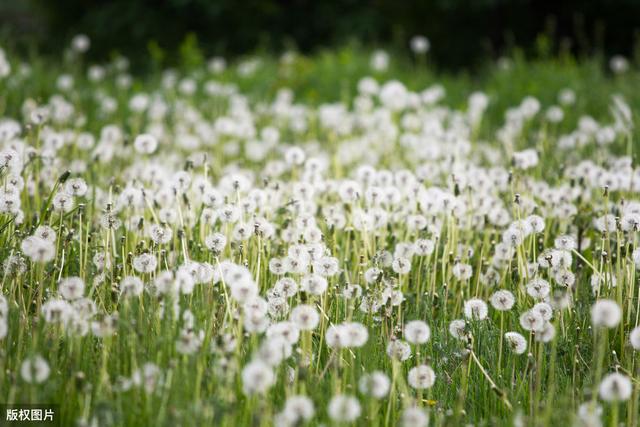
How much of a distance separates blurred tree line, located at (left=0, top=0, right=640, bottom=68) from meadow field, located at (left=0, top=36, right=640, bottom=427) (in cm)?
776

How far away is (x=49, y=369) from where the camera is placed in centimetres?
195

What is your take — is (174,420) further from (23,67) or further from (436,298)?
(23,67)

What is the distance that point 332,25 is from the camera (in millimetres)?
13602

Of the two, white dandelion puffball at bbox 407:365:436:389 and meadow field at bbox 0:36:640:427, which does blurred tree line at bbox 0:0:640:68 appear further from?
white dandelion puffball at bbox 407:365:436:389

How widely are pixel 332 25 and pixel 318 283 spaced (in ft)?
39.6

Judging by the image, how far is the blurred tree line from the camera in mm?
12594

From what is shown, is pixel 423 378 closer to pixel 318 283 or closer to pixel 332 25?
pixel 318 283

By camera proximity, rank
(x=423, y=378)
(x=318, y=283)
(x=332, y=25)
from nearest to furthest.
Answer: (x=423, y=378), (x=318, y=283), (x=332, y=25)

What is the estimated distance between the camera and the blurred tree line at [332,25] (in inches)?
496

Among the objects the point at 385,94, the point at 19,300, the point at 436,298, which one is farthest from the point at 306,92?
the point at 19,300

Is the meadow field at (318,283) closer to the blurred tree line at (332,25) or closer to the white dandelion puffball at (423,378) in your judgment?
the white dandelion puffball at (423,378)

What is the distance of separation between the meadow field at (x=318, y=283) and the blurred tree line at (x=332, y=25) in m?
7.76

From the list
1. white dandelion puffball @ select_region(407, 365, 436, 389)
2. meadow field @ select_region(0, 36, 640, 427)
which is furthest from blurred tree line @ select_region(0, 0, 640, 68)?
white dandelion puffball @ select_region(407, 365, 436, 389)

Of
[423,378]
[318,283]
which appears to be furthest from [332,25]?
[423,378]
